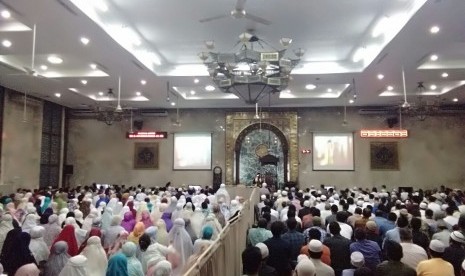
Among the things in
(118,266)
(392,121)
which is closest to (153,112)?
(392,121)

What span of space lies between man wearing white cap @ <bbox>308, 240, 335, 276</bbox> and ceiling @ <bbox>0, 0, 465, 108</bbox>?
4.16 m

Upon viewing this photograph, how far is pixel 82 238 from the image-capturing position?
232 inches

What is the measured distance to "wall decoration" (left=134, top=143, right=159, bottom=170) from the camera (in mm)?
17219

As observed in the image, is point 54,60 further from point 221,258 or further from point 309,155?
point 309,155

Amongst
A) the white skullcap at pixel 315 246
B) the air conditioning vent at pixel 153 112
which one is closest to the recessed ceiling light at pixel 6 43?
the white skullcap at pixel 315 246

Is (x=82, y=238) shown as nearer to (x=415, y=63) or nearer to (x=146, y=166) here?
(x=415, y=63)

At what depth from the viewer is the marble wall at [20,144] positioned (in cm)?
1311

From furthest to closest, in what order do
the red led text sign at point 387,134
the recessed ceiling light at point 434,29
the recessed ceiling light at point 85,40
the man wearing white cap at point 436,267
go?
the red led text sign at point 387,134 → the recessed ceiling light at point 85,40 → the recessed ceiling light at point 434,29 → the man wearing white cap at point 436,267

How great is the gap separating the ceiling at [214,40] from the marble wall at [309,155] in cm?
265

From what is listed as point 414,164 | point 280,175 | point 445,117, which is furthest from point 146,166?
point 445,117

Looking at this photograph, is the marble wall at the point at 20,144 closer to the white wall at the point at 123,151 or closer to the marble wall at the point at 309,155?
the white wall at the point at 123,151

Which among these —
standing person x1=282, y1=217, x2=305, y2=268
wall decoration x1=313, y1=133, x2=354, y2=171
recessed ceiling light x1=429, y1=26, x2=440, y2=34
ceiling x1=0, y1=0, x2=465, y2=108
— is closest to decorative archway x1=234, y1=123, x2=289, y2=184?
wall decoration x1=313, y1=133, x2=354, y2=171

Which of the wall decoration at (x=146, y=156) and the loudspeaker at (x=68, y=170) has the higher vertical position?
the wall decoration at (x=146, y=156)

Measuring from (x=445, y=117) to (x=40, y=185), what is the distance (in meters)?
17.6
